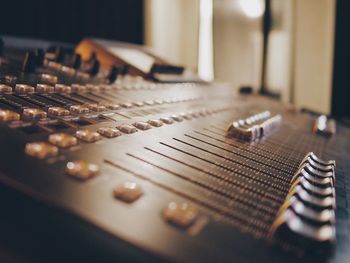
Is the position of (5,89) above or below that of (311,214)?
above

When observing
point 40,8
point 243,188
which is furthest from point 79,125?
point 40,8

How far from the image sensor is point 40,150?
19.6 inches

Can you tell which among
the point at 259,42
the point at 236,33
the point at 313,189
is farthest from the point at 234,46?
the point at 313,189

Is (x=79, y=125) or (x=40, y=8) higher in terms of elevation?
(x=40, y=8)

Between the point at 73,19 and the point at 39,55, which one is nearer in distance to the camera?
the point at 39,55

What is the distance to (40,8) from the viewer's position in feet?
6.90

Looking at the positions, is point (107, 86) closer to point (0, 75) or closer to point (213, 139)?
point (0, 75)

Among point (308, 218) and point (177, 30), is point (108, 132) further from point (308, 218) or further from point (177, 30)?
point (177, 30)

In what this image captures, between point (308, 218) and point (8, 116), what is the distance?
0.52 m

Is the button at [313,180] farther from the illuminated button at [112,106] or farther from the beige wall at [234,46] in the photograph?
the beige wall at [234,46]

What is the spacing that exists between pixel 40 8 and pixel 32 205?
2.00 metres

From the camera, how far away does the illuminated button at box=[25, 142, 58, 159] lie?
50cm

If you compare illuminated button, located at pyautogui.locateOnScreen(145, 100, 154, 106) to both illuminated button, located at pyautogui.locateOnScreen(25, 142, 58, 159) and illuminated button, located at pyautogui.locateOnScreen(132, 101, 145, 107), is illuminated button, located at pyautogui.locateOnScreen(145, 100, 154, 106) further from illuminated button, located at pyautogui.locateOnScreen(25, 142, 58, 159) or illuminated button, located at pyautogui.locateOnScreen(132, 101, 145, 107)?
illuminated button, located at pyautogui.locateOnScreen(25, 142, 58, 159)

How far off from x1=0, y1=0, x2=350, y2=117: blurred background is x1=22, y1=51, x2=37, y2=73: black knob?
40.0 inches
